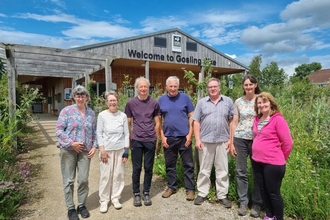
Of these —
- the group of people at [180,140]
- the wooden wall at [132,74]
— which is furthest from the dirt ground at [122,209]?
the wooden wall at [132,74]

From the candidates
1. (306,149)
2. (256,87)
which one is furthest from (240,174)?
(306,149)

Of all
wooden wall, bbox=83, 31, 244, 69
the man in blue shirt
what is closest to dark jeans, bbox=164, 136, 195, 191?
the man in blue shirt

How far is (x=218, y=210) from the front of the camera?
3377 millimetres

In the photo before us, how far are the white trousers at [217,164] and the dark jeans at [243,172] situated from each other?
214mm

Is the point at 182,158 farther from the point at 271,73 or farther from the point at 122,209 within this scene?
the point at 271,73

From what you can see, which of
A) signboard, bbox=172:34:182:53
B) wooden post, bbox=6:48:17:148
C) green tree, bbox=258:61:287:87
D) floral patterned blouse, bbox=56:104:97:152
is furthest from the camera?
green tree, bbox=258:61:287:87

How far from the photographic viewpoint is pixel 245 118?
318 centimetres

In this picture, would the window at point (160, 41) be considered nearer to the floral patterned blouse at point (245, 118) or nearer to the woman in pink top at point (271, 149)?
the floral patterned blouse at point (245, 118)

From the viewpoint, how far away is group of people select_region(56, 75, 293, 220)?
277 centimetres

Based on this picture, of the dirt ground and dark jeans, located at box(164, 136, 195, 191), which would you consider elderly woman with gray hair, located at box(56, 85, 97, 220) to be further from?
dark jeans, located at box(164, 136, 195, 191)

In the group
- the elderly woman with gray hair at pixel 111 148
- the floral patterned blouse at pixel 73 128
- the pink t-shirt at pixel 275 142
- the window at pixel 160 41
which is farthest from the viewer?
the window at pixel 160 41

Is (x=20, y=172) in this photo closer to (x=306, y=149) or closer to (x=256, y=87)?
(x=256, y=87)

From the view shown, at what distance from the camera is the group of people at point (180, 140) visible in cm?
277

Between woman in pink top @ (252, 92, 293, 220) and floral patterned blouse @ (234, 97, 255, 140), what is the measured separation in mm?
288
